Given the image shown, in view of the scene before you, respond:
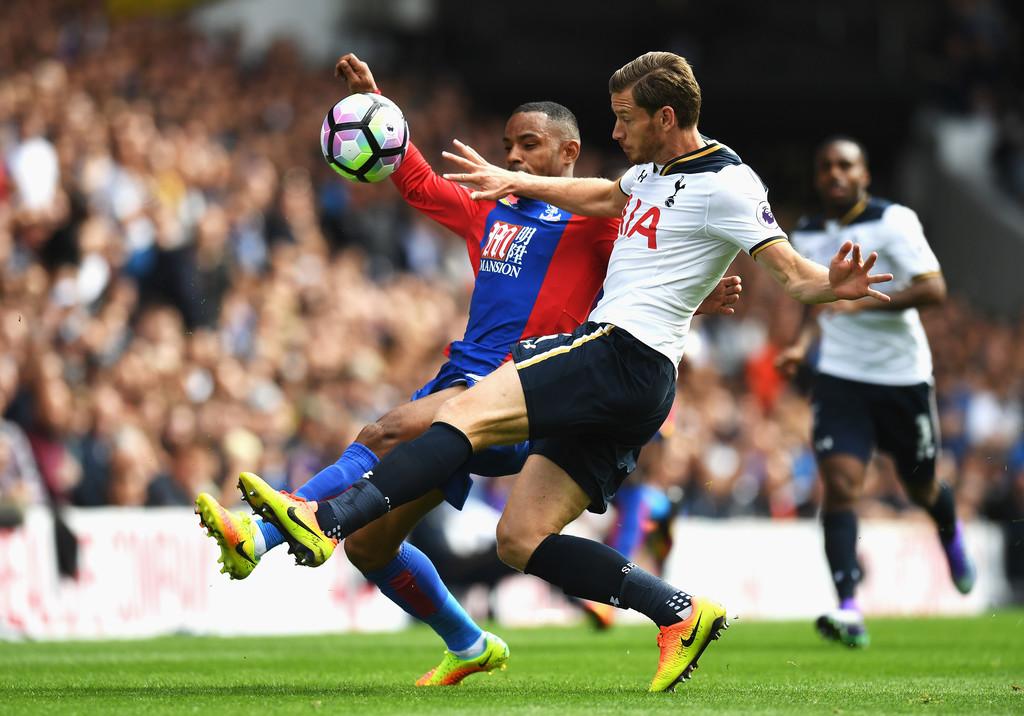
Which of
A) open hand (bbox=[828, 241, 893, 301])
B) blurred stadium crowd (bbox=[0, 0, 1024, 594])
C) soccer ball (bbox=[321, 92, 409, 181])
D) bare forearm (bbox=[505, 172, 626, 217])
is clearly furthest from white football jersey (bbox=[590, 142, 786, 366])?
blurred stadium crowd (bbox=[0, 0, 1024, 594])

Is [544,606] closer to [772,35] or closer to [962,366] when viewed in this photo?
[962,366]

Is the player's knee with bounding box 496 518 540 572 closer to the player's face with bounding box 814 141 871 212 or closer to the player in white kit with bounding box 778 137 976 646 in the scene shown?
the player in white kit with bounding box 778 137 976 646

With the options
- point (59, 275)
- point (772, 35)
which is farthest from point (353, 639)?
point (772, 35)

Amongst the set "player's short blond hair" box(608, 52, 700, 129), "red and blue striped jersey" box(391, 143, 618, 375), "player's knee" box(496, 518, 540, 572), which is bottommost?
"player's knee" box(496, 518, 540, 572)

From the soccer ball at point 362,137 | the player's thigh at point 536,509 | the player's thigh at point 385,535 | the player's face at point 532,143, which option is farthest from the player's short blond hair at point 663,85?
the player's thigh at point 385,535

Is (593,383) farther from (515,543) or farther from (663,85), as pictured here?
(663,85)

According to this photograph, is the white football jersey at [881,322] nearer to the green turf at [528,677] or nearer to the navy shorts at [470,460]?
the green turf at [528,677]

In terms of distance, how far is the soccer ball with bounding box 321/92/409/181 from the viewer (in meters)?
5.90

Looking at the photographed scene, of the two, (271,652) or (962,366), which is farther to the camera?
(962,366)

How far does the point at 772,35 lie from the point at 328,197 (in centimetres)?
1064

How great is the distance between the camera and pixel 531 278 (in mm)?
5930

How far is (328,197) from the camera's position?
15.5 meters

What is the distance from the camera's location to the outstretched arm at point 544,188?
5.46 meters

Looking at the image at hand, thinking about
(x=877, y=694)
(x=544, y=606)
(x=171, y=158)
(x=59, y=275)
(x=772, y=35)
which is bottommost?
(x=544, y=606)
